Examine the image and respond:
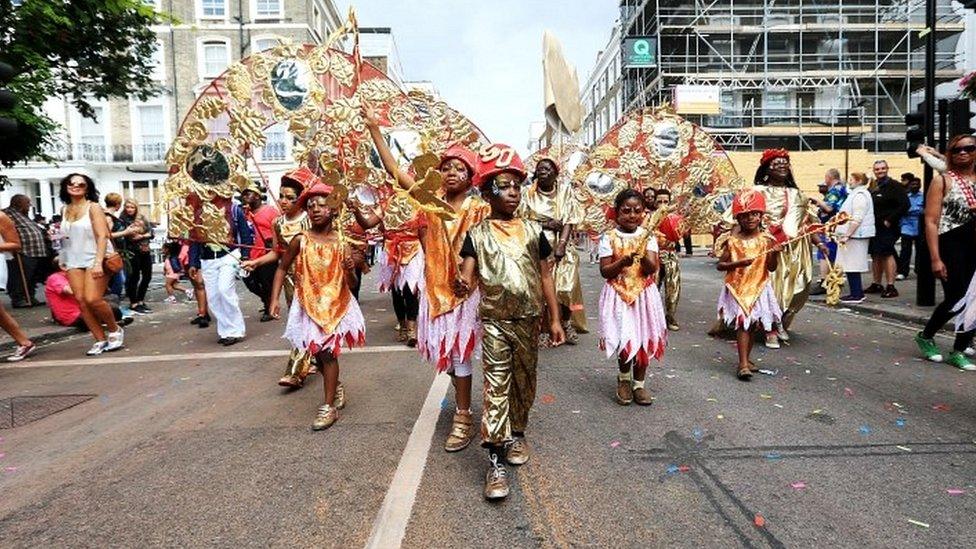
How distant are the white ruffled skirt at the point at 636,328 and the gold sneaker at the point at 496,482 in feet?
5.98

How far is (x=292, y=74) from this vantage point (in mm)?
6180

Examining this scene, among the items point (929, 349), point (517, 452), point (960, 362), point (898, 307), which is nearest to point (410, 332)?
point (517, 452)

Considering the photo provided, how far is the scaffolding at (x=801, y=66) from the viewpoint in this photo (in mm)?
35438

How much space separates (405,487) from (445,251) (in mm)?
1347

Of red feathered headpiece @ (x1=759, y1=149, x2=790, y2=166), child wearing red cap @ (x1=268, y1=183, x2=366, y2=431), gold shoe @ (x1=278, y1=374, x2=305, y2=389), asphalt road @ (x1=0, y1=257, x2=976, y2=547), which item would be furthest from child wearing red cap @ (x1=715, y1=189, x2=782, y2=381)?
gold shoe @ (x1=278, y1=374, x2=305, y2=389)

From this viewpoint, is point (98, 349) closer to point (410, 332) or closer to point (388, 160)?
point (410, 332)

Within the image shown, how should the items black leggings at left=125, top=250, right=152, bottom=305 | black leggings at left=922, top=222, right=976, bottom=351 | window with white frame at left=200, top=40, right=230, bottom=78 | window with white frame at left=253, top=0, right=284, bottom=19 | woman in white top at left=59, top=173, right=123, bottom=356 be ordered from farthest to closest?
1. window with white frame at left=200, top=40, right=230, bottom=78
2. window with white frame at left=253, top=0, right=284, bottom=19
3. black leggings at left=125, top=250, right=152, bottom=305
4. woman in white top at left=59, top=173, right=123, bottom=356
5. black leggings at left=922, top=222, right=976, bottom=351

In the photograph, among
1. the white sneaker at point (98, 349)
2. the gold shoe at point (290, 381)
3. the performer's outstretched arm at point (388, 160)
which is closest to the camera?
the performer's outstretched arm at point (388, 160)

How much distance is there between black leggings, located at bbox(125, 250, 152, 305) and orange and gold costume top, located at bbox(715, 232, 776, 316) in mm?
9419

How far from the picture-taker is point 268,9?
34.8 meters

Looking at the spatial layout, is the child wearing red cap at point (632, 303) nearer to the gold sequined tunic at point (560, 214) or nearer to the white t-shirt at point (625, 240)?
the white t-shirt at point (625, 240)

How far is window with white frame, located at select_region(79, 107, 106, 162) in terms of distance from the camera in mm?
35697

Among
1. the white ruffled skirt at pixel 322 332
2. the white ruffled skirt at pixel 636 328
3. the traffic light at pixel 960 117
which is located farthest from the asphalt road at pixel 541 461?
the traffic light at pixel 960 117

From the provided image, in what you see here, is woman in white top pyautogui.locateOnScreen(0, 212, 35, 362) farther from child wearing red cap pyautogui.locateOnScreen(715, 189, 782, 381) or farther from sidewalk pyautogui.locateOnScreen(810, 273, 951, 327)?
sidewalk pyautogui.locateOnScreen(810, 273, 951, 327)
